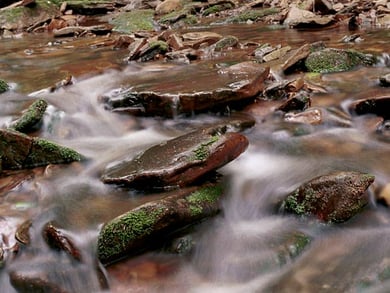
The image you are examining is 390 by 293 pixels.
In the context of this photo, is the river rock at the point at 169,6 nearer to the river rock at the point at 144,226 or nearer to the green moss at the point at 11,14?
the green moss at the point at 11,14

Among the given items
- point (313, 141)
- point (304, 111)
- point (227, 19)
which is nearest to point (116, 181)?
point (313, 141)

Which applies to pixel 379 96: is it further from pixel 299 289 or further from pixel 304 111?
pixel 299 289

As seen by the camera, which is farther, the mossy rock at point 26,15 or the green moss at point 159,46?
the mossy rock at point 26,15

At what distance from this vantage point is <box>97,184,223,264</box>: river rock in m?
3.34

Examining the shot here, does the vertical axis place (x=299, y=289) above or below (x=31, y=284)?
Answer: below

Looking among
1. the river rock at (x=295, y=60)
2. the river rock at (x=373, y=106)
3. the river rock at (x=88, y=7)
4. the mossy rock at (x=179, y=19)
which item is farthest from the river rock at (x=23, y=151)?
the river rock at (x=88, y=7)

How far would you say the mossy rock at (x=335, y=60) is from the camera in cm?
710

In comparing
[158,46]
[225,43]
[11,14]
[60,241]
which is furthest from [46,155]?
[11,14]

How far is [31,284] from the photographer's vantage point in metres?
3.19

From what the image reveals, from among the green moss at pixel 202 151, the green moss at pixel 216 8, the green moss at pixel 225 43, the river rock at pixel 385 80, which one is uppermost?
the green moss at pixel 202 151

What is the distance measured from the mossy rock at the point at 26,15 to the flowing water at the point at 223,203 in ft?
36.7

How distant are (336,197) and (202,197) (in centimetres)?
109

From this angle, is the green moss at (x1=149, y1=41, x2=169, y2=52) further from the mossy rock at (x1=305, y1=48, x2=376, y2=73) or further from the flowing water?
the mossy rock at (x1=305, y1=48, x2=376, y2=73)

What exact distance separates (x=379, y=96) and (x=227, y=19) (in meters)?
10.5
